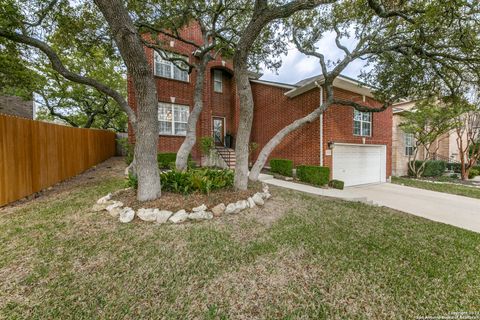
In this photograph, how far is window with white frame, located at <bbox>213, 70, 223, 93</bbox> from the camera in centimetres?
1283

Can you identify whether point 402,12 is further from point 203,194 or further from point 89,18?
point 89,18

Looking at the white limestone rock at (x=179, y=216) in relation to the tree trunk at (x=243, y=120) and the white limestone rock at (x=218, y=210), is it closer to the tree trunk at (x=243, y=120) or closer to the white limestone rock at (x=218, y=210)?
the white limestone rock at (x=218, y=210)

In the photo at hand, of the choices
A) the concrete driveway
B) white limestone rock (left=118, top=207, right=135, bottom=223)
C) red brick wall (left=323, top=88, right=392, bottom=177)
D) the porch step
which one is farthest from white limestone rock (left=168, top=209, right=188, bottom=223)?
red brick wall (left=323, top=88, right=392, bottom=177)

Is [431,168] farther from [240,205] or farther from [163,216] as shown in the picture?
[163,216]

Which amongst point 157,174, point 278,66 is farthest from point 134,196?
point 278,66

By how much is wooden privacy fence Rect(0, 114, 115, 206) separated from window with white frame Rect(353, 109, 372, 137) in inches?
499

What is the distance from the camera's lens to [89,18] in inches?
275

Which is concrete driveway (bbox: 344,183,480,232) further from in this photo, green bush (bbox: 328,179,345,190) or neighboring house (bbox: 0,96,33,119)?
neighboring house (bbox: 0,96,33,119)

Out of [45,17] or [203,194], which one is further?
[45,17]

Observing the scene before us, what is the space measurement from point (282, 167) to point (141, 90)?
735 cm

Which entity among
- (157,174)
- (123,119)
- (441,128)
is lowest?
(157,174)

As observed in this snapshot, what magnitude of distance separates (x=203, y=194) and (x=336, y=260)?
3.24 m

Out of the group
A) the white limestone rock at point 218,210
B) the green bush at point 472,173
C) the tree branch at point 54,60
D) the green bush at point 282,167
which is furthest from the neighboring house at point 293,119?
the green bush at point 472,173

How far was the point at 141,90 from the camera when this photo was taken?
4.23m
